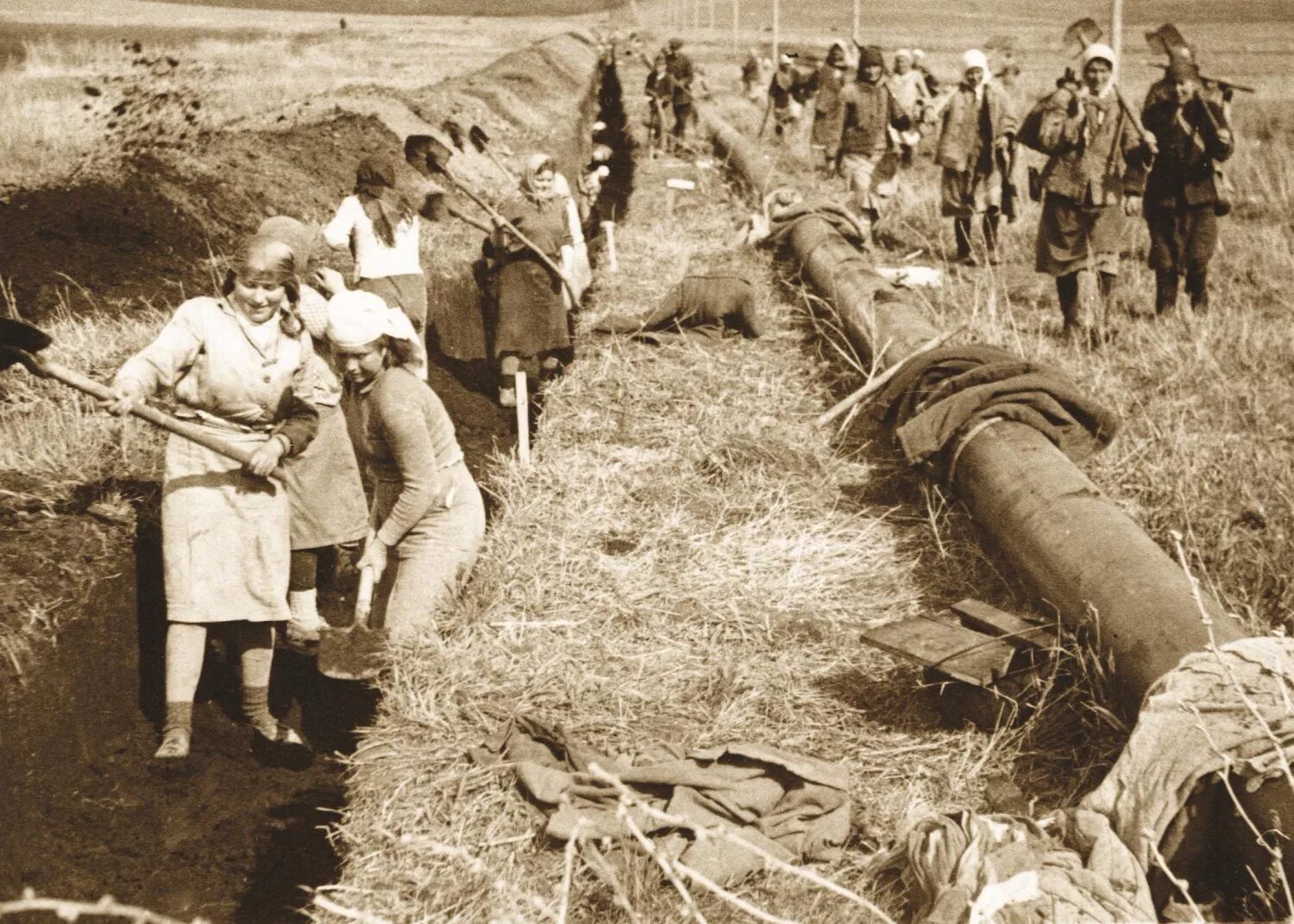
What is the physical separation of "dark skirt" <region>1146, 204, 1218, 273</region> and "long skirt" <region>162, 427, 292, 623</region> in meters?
6.50

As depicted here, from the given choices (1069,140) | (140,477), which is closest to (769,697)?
(140,477)

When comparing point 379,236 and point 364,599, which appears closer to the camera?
point 364,599

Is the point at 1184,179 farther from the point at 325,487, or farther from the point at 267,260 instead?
the point at 267,260

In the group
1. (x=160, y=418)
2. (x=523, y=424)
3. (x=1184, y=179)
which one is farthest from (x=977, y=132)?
(x=160, y=418)

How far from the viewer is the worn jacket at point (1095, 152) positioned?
8430 millimetres

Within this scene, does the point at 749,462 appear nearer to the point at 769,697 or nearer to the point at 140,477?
the point at 769,697

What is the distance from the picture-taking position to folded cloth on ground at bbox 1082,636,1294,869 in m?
3.07

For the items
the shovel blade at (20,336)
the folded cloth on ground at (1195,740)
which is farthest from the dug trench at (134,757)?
the folded cloth on ground at (1195,740)

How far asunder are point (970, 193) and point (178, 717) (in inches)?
342

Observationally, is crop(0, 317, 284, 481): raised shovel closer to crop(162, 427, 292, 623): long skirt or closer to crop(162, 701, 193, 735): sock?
crop(162, 427, 292, 623): long skirt

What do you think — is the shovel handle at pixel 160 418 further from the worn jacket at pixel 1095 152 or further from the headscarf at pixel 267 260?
the worn jacket at pixel 1095 152

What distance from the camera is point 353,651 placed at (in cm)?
476

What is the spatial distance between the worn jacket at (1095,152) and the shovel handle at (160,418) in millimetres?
5874

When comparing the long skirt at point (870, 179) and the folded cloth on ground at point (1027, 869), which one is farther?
the long skirt at point (870, 179)
